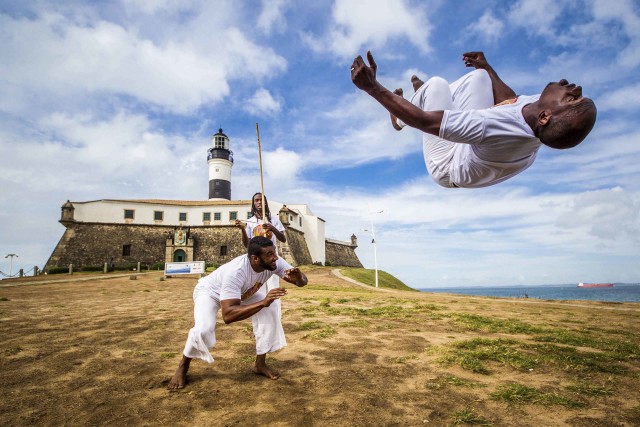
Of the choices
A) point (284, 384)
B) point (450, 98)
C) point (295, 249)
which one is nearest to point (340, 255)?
point (295, 249)

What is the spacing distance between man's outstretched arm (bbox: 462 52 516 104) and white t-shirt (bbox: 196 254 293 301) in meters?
3.03

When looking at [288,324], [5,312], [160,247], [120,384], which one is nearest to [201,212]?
[160,247]

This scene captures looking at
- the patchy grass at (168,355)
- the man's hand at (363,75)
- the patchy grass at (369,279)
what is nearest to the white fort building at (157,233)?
the patchy grass at (369,279)

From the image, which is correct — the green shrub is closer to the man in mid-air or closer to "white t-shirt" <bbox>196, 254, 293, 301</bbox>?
"white t-shirt" <bbox>196, 254, 293, 301</bbox>

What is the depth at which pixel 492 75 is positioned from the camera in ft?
10.1

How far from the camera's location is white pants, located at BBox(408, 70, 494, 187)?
112 inches

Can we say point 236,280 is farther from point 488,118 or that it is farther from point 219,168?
point 219,168

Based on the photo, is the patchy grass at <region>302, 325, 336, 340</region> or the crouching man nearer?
the crouching man

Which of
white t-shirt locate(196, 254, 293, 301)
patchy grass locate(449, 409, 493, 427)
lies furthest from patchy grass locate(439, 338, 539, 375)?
white t-shirt locate(196, 254, 293, 301)

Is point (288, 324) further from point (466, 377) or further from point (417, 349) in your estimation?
point (466, 377)

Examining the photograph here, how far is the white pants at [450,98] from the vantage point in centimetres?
283

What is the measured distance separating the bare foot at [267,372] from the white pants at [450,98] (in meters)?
3.03

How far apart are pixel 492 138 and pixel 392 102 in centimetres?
71

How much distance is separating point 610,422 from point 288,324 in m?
5.53
